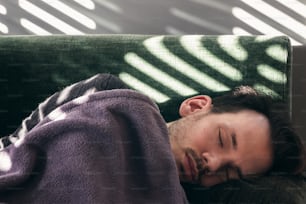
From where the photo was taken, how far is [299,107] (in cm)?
120

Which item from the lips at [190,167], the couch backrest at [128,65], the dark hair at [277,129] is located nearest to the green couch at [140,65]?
the couch backrest at [128,65]

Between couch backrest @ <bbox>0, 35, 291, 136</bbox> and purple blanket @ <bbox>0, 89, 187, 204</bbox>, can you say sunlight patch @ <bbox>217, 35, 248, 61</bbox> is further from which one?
purple blanket @ <bbox>0, 89, 187, 204</bbox>

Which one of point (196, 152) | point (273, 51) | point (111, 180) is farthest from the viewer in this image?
point (273, 51)

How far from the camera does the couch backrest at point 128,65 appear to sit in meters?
1.12

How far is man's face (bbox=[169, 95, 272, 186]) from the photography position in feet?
2.96

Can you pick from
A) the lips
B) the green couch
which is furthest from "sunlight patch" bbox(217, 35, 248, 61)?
the lips

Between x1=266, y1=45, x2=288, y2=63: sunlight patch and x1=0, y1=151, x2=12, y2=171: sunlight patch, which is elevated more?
x1=266, y1=45, x2=288, y2=63: sunlight patch

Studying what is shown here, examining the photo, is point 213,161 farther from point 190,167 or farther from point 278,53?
point 278,53

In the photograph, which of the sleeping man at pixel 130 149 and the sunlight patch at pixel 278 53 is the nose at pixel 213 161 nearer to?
the sleeping man at pixel 130 149

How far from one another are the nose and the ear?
142 mm

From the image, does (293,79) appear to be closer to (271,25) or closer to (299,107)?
(299,107)

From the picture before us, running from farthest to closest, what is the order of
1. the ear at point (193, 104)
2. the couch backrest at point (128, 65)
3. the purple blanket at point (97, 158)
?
the couch backrest at point (128, 65) < the ear at point (193, 104) < the purple blanket at point (97, 158)

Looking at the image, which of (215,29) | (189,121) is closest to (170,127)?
(189,121)

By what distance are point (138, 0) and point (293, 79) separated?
479mm
